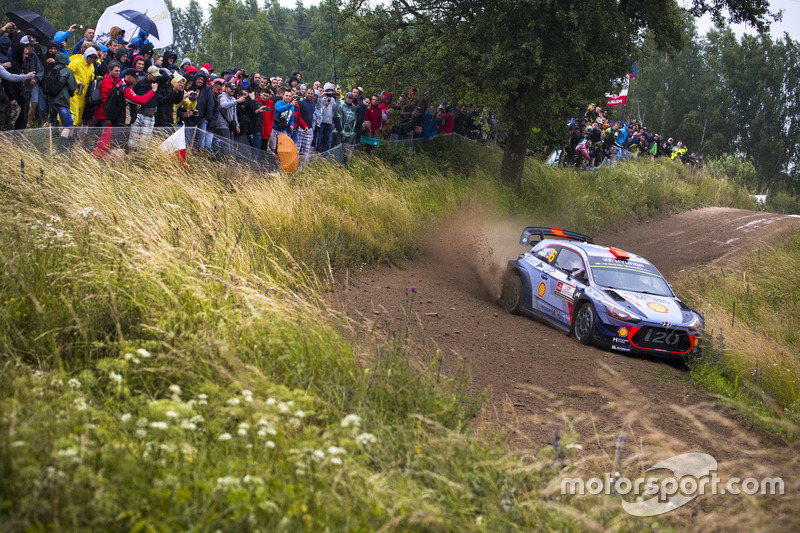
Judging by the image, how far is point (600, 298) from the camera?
464 inches

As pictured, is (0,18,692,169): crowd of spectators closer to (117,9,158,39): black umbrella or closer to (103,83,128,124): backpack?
(103,83,128,124): backpack

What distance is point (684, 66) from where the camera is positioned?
70.6 meters

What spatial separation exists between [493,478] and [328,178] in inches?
420

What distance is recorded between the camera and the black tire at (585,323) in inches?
456

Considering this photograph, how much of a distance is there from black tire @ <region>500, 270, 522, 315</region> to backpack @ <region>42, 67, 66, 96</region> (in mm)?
8931

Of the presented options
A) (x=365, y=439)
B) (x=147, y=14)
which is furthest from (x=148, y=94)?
(x=365, y=439)

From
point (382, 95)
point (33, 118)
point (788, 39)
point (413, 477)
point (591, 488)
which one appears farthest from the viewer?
point (788, 39)

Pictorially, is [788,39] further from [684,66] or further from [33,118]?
[33,118]

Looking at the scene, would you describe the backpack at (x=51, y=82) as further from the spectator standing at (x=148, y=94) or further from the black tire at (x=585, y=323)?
the black tire at (x=585, y=323)

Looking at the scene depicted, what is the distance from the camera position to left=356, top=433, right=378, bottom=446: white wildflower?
4.73m

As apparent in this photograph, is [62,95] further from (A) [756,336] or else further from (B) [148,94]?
(A) [756,336]

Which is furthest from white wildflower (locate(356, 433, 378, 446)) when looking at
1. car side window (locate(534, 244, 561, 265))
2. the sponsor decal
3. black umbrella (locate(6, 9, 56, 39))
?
black umbrella (locate(6, 9, 56, 39))

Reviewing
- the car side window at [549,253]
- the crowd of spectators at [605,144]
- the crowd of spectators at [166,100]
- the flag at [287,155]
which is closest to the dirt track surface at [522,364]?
the car side window at [549,253]

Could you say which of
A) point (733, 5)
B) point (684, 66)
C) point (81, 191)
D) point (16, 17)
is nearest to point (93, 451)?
point (81, 191)
